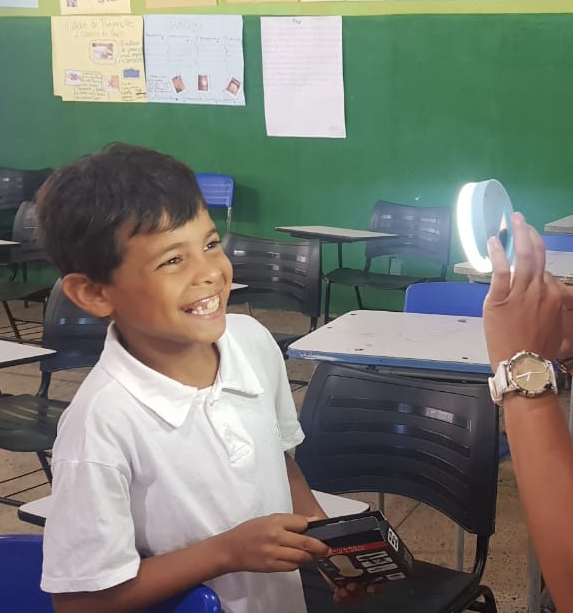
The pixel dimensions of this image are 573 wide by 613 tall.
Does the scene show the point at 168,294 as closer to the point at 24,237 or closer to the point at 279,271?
the point at 279,271

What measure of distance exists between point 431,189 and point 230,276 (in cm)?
464

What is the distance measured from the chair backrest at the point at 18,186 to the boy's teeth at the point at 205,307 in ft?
18.9

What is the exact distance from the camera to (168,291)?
1.26 meters

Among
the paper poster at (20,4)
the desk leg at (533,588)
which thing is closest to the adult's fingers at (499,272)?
the desk leg at (533,588)

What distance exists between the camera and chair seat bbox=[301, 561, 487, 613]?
1.60 metres

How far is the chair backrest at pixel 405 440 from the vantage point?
178 centimetres

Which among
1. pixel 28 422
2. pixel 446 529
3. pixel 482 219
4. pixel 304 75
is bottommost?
pixel 446 529

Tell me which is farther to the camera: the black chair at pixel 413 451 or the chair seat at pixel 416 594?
the black chair at pixel 413 451

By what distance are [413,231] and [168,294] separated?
13.3 feet

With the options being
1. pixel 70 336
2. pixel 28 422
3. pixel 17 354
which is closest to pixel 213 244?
pixel 17 354

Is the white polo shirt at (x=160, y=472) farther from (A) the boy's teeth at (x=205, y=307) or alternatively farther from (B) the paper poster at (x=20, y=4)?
(B) the paper poster at (x=20, y=4)

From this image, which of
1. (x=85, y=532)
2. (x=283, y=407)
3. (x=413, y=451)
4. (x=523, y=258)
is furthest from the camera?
(x=413, y=451)

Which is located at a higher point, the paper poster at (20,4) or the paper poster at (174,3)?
the paper poster at (20,4)

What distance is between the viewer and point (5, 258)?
5.33 m
